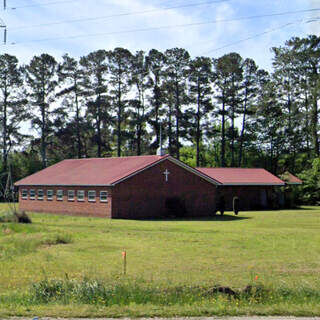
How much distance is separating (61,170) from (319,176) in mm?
28416

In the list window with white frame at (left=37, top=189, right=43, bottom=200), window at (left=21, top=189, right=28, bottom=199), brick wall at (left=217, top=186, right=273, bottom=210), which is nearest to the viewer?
window with white frame at (left=37, top=189, right=43, bottom=200)

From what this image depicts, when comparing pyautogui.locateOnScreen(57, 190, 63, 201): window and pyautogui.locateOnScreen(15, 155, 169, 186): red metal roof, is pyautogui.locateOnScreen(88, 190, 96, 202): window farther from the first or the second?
pyautogui.locateOnScreen(57, 190, 63, 201): window

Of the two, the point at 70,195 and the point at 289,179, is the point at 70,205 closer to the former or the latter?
the point at 70,195

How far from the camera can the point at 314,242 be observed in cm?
2439

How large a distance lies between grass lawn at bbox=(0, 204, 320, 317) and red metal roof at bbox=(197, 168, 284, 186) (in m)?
20.6

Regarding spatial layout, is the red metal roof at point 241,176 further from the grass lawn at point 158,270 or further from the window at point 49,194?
the grass lawn at point 158,270

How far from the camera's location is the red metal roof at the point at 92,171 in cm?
4184

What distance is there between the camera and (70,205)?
44156 mm

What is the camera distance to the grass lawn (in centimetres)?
1046

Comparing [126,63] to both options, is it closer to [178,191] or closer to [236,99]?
[236,99]

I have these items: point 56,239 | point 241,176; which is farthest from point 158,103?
point 56,239

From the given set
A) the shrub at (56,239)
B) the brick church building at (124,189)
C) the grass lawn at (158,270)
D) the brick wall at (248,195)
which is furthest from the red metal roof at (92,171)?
the shrub at (56,239)

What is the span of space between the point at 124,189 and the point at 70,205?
6.02 meters

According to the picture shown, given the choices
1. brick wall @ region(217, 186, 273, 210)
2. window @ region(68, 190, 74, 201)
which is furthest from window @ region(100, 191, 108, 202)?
brick wall @ region(217, 186, 273, 210)
